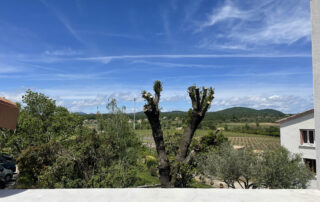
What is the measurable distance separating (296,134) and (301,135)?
43cm

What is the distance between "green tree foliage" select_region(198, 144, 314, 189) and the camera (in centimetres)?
1012

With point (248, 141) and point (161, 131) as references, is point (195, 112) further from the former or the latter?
point (248, 141)

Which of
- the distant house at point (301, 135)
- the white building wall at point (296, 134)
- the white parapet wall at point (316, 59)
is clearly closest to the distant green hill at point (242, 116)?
the white building wall at point (296, 134)

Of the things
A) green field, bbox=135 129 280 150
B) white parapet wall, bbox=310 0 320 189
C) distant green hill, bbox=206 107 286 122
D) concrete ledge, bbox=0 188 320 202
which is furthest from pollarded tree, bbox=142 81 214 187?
distant green hill, bbox=206 107 286 122

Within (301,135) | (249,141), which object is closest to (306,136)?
(301,135)

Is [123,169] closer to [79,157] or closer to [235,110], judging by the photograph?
[79,157]

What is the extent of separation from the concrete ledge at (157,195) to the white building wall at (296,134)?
1876cm

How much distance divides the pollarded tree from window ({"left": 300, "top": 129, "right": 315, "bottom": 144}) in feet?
Answer: 41.4

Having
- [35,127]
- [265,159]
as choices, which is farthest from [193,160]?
[35,127]

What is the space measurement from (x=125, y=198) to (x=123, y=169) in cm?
918

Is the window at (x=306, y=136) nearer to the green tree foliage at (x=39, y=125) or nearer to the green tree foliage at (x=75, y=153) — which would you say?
the green tree foliage at (x=75, y=153)

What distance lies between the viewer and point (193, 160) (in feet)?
42.3

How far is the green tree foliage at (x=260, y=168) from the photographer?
10117 millimetres

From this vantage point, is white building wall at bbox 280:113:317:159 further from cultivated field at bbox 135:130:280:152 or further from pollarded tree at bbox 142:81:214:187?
pollarded tree at bbox 142:81:214:187
